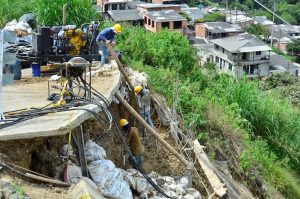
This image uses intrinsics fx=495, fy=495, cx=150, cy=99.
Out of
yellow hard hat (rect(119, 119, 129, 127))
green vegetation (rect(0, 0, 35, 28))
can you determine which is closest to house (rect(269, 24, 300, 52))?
green vegetation (rect(0, 0, 35, 28))

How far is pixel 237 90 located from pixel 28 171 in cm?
836

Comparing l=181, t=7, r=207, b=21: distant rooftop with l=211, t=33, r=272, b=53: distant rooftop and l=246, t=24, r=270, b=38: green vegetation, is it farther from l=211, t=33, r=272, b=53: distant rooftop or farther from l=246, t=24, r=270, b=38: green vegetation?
l=211, t=33, r=272, b=53: distant rooftop

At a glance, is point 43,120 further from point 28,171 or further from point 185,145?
point 185,145

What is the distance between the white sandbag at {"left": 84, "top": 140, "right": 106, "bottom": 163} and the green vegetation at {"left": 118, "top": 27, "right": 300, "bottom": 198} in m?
3.64

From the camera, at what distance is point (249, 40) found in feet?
112

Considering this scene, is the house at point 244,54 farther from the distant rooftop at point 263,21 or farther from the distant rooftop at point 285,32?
the distant rooftop at point 263,21

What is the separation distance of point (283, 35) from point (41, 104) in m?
43.4

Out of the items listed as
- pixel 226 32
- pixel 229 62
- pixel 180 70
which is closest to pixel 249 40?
pixel 229 62

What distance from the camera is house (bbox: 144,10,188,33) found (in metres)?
39.2

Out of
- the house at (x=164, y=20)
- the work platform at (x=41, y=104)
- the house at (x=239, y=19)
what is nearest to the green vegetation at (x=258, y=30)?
the house at (x=239, y=19)

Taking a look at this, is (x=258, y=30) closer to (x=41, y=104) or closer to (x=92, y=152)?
(x=41, y=104)

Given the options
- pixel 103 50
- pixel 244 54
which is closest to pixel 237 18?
pixel 244 54

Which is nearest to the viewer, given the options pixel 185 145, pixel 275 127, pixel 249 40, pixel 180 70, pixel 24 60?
pixel 185 145

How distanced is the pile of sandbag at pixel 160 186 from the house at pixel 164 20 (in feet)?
104
